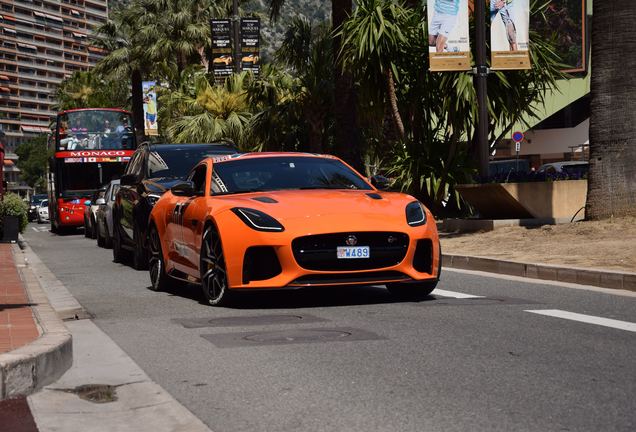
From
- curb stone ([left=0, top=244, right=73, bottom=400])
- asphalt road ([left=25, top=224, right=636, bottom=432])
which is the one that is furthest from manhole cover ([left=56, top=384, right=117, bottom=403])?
asphalt road ([left=25, top=224, right=636, bottom=432])

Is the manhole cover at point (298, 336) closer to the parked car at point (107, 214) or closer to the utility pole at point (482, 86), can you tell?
the utility pole at point (482, 86)

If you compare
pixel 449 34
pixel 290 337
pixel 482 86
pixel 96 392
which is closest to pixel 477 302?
pixel 290 337

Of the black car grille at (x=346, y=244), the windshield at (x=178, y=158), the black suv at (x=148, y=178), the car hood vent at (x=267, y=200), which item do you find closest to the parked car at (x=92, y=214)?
the black suv at (x=148, y=178)

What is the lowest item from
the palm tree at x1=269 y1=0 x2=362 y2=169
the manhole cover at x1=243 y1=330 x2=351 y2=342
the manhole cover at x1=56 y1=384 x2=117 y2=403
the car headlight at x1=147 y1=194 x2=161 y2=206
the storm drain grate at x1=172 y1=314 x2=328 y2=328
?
the storm drain grate at x1=172 y1=314 x2=328 y2=328

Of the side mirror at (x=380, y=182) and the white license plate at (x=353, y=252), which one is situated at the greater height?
the side mirror at (x=380, y=182)

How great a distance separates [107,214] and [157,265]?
10374 millimetres

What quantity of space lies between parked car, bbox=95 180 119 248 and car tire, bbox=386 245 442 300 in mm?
11804

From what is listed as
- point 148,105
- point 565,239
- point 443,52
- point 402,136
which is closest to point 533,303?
point 565,239

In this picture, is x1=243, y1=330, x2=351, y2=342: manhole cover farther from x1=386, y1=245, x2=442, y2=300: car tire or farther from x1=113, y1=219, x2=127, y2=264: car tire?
x1=113, y1=219, x2=127, y2=264: car tire

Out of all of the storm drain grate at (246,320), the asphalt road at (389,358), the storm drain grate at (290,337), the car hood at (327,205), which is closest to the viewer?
the asphalt road at (389,358)

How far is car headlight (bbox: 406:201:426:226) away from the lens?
410 inches

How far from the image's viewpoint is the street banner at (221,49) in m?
42.7

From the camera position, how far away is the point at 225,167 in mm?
11672

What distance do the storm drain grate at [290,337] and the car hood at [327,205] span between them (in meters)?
1.62
